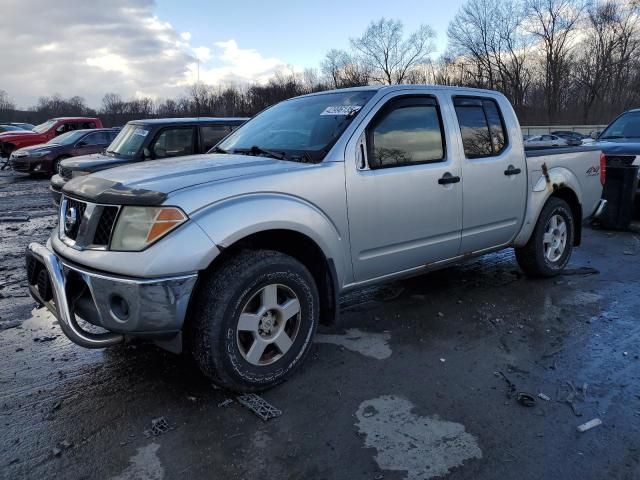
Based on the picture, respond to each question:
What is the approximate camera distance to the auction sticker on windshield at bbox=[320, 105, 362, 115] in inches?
144

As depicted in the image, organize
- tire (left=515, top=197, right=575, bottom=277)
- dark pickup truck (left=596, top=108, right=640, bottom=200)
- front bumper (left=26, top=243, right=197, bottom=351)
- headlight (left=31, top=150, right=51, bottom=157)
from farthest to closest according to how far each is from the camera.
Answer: headlight (left=31, top=150, right=51, bottom=157), dark pickup truck (left=596, top=108, right=640, bottom=200), tire (left=515, top=197, right=575, bottom=277), front bumper (left=26, top=243, right=197, bottom=351)

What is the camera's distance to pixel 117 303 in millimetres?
2686

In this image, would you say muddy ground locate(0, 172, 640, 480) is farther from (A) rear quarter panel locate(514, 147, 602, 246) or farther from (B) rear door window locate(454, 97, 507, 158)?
(B) rear door window locate(454, 97, 507, 158)

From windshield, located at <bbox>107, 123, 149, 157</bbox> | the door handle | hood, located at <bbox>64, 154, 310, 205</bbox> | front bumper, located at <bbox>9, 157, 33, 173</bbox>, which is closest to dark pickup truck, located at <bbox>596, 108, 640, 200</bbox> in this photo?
the door handle

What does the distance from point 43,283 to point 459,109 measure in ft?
11.4

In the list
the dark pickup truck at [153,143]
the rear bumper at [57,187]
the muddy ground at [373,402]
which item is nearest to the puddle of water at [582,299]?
the muddy ground at [373,402]

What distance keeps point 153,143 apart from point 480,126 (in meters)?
6.08

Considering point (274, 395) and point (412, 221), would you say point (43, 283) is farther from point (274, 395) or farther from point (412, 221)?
point (412, 221)

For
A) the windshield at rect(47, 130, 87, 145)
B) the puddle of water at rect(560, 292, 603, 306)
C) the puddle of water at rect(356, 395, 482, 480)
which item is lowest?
the puddle of water at rect(560, 292, 603, 306)

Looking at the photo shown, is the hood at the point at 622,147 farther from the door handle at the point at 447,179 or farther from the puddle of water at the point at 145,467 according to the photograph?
the puddle of water at the point at 145,467

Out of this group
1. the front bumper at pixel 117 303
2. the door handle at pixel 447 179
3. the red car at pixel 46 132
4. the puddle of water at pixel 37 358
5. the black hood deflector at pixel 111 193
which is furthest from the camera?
the red car at pixel 46 132

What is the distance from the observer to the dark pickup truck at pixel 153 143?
28.3 feet

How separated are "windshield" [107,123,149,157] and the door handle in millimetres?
6364

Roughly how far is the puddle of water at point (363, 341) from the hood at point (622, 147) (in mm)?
6355
